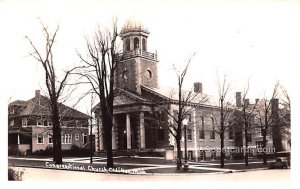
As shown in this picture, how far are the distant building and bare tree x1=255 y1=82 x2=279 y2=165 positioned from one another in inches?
219

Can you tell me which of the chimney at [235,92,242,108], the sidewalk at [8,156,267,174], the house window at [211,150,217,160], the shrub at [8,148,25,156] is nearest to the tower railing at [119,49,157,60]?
the chimney at [235,92,242,108]

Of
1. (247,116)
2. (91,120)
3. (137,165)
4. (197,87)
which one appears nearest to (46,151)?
(91,120)

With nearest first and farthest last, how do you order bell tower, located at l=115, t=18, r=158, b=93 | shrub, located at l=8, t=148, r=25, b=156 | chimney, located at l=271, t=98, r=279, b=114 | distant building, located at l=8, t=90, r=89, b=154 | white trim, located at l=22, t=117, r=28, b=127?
shrub, located at l=8, t=148, r=25, b=156 < bell tower, located at l=115, t=18, r=158, b=93 < distant building, located at l=8, t=90, r=89, b=154 < chimney, located at l=271, t=98, r=279, b=114 < white trim, located at l=22, t=117, r=28, b=127

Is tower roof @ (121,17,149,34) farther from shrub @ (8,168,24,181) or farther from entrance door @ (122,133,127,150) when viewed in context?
shrub @ (8,168,24,181)

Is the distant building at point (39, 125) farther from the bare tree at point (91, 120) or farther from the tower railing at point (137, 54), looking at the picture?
the tower railing at point (137, 54)

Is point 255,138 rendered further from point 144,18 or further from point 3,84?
point 3,84

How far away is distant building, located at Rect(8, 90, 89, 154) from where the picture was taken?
15.4 meters

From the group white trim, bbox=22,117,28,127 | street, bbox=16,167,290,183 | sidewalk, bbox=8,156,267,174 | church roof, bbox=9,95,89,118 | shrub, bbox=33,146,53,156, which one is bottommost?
street, bbox=16,167,290,183

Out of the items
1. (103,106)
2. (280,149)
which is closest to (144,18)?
(103,106)

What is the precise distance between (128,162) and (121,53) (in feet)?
11.5

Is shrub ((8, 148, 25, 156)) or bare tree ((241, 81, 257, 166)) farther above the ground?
bare tree ((241, 81, 257, 166))

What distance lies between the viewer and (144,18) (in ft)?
47.8

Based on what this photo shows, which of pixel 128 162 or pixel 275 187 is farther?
pixel 128 162

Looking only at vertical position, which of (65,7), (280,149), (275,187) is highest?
(65,7)
